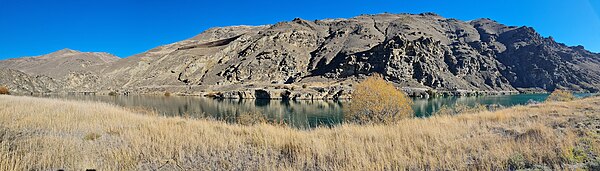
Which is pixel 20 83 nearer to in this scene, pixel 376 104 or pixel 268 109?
pixel 268 109

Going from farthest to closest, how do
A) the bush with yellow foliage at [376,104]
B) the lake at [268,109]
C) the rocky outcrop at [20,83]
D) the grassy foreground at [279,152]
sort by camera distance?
the rocky outcrop at [20,83] → the lake at [268,109] → the bush with yellow foliage at [376,104] → the grassy foreground at [279,152]

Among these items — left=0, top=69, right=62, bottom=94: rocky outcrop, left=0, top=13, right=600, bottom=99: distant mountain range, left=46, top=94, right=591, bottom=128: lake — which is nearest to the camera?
left=46, top=94, right=591, bottom=128: lake

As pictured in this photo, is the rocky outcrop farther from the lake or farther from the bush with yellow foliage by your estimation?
the bush with yellow foliage

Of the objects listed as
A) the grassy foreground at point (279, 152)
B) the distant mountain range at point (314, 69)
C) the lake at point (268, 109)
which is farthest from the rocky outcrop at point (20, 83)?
the grassy foreground at point (279, 152)

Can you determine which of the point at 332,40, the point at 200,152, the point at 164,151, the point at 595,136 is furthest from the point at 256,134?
the point at 332,40

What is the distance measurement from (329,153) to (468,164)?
2198mm

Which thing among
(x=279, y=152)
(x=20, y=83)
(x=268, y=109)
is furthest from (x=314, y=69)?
(x=279, y=152)

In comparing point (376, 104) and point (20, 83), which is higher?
point (20, 83)

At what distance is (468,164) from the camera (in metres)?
4.99

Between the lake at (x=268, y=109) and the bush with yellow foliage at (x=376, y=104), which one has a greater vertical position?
the bush with yellow foliage at (x=376, y=104)

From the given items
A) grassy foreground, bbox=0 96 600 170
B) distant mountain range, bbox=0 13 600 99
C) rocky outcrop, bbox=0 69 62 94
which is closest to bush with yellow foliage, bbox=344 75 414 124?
grassy foreground, bbox=0 96 600 170

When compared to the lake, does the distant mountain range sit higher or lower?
higher

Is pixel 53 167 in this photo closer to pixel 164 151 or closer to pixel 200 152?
pixel 164 151

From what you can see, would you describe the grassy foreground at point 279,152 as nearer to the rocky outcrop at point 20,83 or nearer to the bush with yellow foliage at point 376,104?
the bush with yellow foliage at point 376,104
